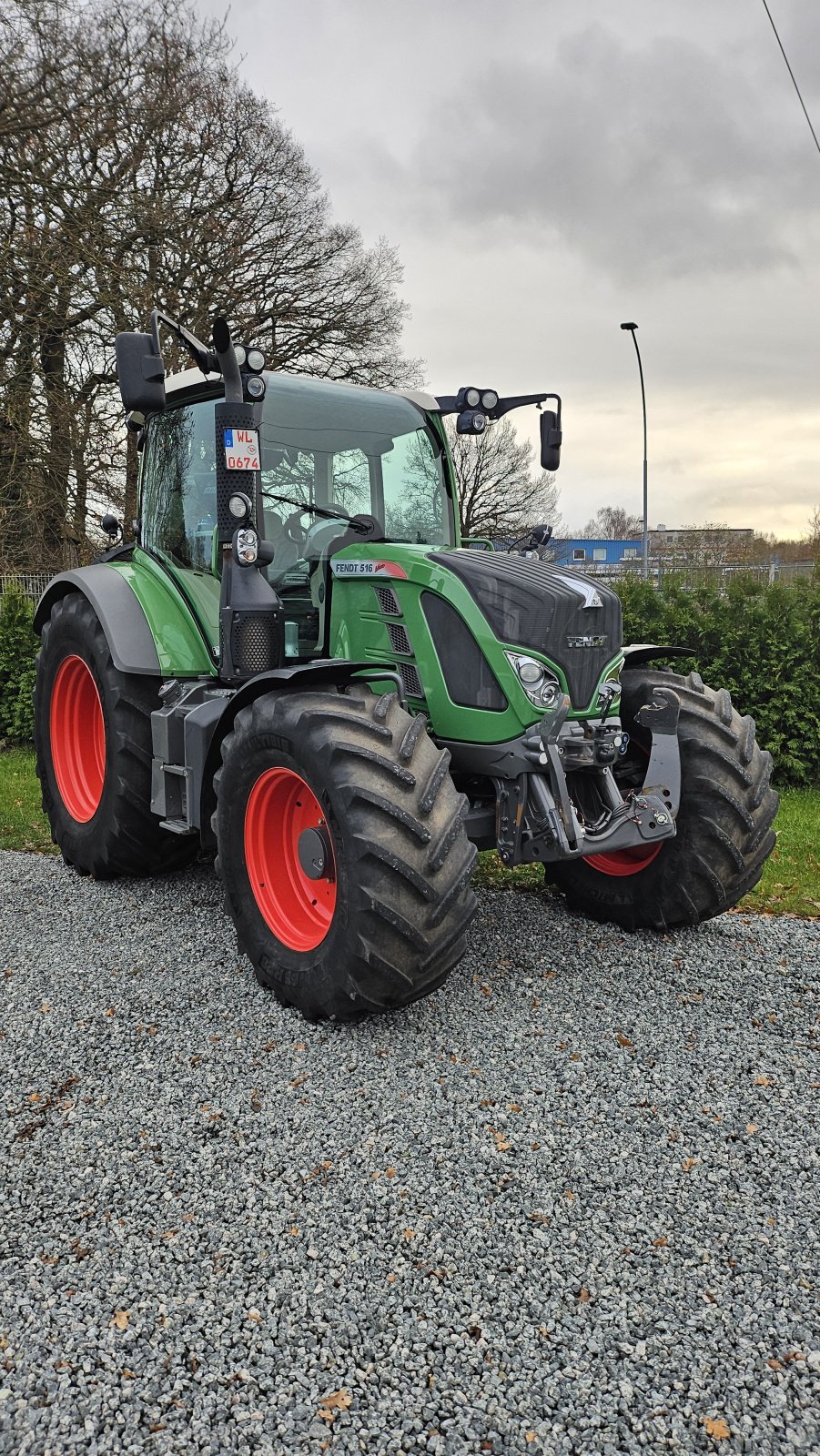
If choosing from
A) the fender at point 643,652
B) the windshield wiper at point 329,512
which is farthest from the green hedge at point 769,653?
the windshield wiper at point 329,512

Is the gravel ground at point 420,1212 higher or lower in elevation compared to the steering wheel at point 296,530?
lower

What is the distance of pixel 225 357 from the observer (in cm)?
397

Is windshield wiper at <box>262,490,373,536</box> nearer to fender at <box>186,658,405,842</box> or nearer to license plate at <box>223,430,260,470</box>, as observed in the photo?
license plate at <box>223,430,260,470</box>

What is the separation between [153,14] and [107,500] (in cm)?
668

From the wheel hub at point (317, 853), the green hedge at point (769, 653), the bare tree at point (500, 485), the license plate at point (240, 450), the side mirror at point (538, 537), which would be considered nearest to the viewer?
the wheel hub at point (317, 853)

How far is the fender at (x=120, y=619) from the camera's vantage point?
4.92m

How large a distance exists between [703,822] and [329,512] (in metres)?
2.05

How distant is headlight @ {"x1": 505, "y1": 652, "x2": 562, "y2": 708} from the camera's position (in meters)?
3.81

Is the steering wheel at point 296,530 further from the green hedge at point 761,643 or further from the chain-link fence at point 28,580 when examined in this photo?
the chain-link fence at point 28,580

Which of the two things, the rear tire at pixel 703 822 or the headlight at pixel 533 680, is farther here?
the rear tire at pixel 703 822

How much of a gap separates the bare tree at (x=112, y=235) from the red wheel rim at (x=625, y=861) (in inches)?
345

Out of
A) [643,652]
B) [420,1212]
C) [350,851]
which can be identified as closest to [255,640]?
[350,851]

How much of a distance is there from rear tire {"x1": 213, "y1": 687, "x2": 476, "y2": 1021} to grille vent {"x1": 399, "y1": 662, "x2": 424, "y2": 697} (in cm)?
41

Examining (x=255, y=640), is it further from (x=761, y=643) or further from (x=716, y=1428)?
(x=761, y=643)
